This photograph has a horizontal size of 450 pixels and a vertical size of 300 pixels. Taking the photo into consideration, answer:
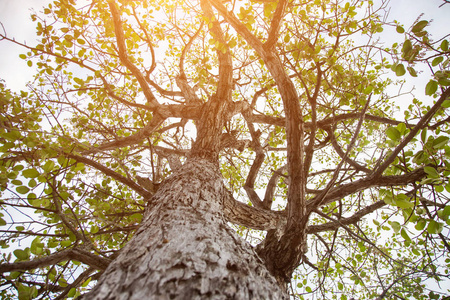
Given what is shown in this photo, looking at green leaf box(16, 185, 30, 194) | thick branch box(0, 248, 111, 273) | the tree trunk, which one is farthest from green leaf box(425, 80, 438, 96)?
green leaf box(16, 185, 30, 194)

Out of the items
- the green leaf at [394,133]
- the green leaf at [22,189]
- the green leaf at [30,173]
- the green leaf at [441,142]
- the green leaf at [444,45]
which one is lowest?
the green leaf at [22,189]

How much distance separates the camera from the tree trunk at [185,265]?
0.75 meters

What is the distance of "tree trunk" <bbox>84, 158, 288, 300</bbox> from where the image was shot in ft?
2.45

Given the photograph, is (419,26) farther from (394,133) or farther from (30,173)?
(30,173)

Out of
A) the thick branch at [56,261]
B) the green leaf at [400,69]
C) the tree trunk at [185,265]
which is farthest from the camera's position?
the green leaf at [400,69]

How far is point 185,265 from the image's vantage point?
87 cm

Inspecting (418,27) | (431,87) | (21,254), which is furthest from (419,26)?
(21,254)

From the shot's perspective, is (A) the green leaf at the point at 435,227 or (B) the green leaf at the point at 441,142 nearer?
(B) the green leaf at the point at 441,142

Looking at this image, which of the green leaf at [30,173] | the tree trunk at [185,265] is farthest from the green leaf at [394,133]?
the green leaf at [30,173]

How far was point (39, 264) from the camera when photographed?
4.43 feet

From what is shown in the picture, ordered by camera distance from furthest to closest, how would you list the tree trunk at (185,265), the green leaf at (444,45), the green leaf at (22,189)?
1. the green leaf at (22,189)
2. the green leaf at (444,45)
3. the tree trunk at (185,265)

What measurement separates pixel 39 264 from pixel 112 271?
91cm

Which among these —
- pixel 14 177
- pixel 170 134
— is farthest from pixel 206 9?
pixel 14 177

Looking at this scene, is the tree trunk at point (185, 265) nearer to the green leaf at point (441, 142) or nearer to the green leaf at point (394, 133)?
the green leaf at point (394, 133)
